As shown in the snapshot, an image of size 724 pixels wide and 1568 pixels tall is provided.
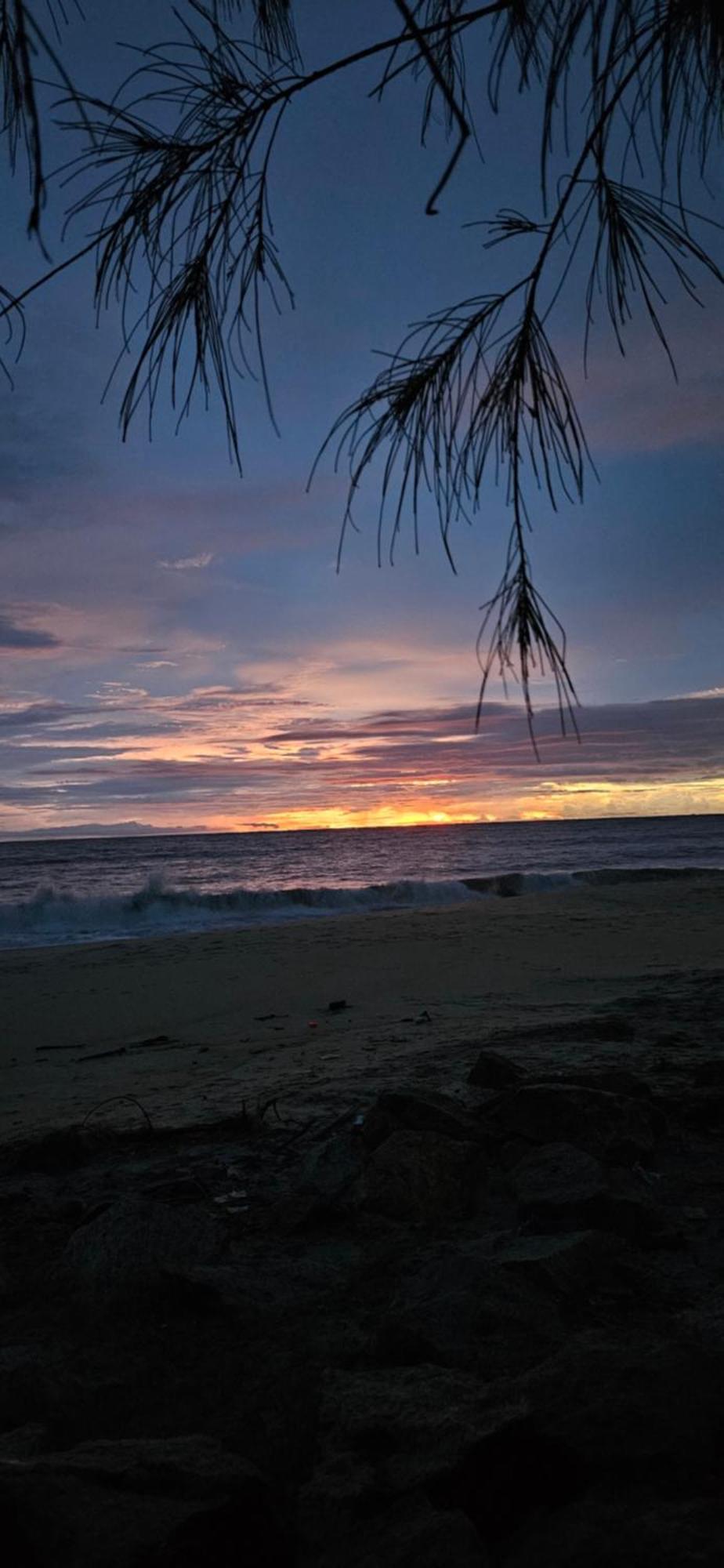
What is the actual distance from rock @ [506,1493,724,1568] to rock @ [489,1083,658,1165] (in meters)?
1.50

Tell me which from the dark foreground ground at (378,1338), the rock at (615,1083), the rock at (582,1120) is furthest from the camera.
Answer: the rock at (615,1083)

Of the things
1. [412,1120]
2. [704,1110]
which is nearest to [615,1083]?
[704,1110]

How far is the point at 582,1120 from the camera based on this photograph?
2840mm

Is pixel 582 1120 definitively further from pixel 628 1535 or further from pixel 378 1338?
pixel 628 1535

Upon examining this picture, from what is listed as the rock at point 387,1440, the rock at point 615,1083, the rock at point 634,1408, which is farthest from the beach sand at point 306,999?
the rock at point 634,1408

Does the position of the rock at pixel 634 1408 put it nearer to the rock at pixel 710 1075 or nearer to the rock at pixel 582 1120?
the rock at pixel 582 1120

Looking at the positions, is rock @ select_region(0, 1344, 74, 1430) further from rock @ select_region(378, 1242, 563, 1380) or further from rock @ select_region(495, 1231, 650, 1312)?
rock @ select_region(495, 1231, 650, 1312)

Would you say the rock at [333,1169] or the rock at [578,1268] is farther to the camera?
the rock at [333,1169]

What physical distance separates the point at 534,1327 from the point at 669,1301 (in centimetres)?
33

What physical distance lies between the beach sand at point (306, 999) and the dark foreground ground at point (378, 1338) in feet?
3.13

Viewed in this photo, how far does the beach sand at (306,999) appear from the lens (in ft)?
14.6

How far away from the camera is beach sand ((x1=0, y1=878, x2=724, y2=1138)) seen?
4449mm

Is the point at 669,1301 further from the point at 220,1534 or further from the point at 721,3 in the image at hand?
the point at 721,3

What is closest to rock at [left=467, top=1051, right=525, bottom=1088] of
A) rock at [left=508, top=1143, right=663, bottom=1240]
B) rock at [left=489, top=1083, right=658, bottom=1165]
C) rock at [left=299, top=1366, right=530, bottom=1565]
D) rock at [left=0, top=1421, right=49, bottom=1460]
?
rock at [left=489, top=1083, right=658, bottom=1165]
